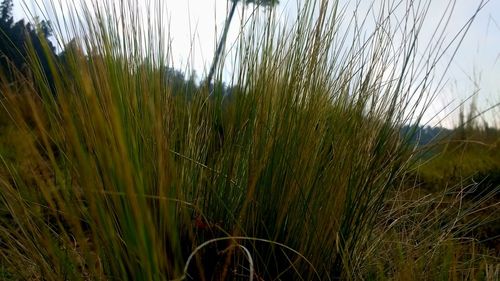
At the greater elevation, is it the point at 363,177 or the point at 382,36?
the point at 382,36

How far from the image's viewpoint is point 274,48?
1.74 metres

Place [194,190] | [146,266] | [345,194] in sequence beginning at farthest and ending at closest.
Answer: [194,190] < [345,194] < [146,266]

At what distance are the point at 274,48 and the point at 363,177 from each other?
51 centimetres

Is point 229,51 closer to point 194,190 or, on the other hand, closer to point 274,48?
point 274,48

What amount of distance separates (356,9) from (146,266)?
1.35 meters

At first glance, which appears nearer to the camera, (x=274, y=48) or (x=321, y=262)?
(x=321, y=262)

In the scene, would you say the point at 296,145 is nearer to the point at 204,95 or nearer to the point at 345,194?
the point at 345,194

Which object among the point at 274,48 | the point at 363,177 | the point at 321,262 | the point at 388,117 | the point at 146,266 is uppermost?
the point at 274,48

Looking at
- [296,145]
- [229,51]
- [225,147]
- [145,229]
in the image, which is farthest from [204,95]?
[145,229]

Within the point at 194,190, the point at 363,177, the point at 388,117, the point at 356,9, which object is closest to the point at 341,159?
the point at 363,177

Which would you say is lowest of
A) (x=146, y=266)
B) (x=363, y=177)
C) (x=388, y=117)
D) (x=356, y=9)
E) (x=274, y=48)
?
(x=146, y=266)

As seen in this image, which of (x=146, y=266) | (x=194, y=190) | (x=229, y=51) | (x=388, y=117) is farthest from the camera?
(x=229, y=51)

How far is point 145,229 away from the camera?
0.86 m

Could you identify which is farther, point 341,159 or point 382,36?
point 382,36
